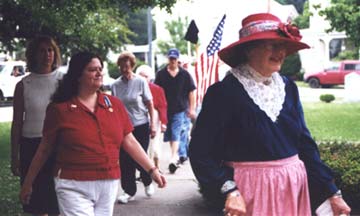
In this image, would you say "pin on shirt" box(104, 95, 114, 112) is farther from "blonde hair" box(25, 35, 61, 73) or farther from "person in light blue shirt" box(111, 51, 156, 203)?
"person in light blue shirt" box(111, 51, 156, 203)

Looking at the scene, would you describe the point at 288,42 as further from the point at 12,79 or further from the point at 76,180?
the point at 12,79

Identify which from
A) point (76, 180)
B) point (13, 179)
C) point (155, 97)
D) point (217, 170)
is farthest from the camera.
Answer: point (13, 179)

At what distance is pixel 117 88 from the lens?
7.75m

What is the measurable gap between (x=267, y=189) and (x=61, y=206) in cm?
168

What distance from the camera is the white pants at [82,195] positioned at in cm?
420

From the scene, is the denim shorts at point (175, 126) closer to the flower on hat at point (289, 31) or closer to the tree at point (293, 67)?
the flower on hat at point (289, 31)

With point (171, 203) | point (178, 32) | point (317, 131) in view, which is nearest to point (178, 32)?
point (178, 32)

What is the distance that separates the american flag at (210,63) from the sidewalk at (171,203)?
69.6 inches

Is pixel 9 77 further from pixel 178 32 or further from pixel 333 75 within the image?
pixel 178 32

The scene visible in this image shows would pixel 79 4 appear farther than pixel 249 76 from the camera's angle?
Yes

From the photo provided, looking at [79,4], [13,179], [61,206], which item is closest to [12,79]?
[13,179]

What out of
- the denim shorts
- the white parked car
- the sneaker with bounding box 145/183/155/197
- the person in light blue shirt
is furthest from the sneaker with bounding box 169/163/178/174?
the white parked car

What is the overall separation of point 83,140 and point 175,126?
20.0ft

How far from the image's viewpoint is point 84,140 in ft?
13.7
